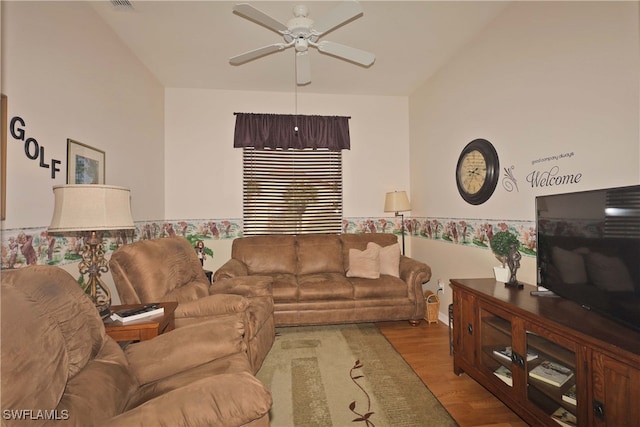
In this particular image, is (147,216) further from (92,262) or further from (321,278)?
(321,278)

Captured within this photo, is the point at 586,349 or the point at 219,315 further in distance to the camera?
the point at 219,315

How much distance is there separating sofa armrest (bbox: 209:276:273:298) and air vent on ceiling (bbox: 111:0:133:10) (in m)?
2.42

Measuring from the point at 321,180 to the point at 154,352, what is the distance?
3178mm

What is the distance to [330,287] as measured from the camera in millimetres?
3281

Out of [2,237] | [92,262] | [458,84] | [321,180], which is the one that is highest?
[458,84]

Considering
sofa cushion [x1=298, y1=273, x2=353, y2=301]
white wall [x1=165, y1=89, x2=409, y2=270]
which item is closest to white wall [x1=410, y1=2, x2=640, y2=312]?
white wall [x1=165, y1=89, x2=409, y2=270]

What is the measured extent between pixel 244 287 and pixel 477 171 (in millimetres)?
2555

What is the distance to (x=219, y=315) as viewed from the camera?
2098 mm

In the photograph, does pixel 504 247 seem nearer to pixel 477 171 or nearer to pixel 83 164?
pixel 477 171

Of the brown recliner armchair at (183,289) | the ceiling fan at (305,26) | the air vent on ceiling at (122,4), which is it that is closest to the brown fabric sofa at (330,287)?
the brown recliner armchair at (183,289)

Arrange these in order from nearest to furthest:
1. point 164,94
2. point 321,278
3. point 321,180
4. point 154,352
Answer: point 154,352, point 321,278, point 164,94, point 321,180

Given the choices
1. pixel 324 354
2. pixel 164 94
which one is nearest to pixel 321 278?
pixel 324 354

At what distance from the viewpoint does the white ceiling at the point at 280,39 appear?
246cm

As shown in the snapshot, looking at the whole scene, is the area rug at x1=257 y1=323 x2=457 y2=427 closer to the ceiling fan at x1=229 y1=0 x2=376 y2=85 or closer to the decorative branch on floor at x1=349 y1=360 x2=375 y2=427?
the decorative branch on floor at x1=349 y1=360 x2=375 y2=427
